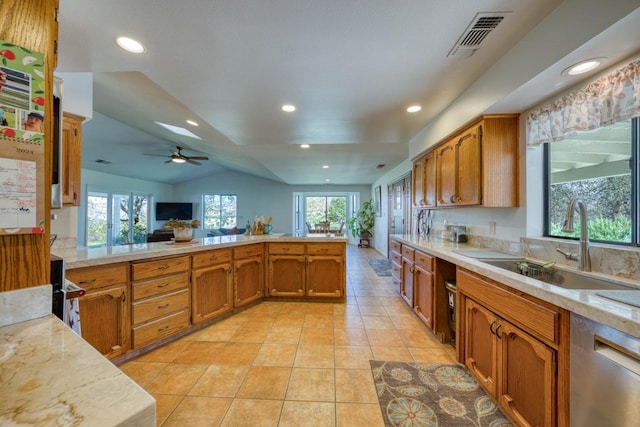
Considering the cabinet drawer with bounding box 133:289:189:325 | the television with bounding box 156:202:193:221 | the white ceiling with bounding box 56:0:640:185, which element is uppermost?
the white ceiling with bounding box 56:0:640:185

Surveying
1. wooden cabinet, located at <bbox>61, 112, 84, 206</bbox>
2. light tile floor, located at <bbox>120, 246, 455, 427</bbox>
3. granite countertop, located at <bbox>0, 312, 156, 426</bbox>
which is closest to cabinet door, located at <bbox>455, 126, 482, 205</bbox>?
light tile floor, located at <bbox>120, 246, 455, 427</bbox>

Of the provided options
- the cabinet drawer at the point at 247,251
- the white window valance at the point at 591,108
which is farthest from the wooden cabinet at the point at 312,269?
the white window valance at the point at 591,108

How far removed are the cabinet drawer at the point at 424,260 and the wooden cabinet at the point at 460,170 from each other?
2.03 feet

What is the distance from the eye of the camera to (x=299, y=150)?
469 cm

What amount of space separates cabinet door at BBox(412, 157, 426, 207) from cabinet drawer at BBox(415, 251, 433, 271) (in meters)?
1.02

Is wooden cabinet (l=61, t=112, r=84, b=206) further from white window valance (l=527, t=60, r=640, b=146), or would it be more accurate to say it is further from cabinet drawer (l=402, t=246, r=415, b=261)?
→ white window valance (l=527, t=60, r=640, b=146)

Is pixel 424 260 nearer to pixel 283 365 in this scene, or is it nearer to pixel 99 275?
pixel 283 365

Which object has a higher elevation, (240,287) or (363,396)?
(240,287)

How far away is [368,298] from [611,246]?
2628 mm

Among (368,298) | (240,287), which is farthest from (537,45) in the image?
(240,287)

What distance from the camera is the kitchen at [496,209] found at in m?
0.86

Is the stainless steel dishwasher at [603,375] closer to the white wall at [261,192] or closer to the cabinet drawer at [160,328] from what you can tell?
the cabinet drawer at [160,328]

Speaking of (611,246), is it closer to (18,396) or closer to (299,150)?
(18,396)

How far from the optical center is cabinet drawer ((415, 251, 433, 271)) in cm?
246
